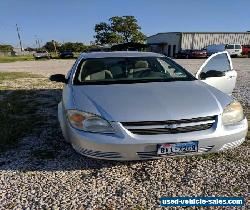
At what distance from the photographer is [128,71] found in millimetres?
4496

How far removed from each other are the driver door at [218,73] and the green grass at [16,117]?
3014mm

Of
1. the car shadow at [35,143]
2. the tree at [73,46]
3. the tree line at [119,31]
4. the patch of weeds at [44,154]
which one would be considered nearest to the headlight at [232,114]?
the car shadow at [35,143]

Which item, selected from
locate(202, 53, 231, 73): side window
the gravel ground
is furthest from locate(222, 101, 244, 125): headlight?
locate(202, 53, 231, 73): side window

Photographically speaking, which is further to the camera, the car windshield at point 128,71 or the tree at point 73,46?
A: the tree at point 73,46

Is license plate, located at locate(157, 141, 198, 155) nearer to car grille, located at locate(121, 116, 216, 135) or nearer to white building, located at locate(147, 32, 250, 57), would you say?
car grille, located at locate(121, 116, 216, 135)

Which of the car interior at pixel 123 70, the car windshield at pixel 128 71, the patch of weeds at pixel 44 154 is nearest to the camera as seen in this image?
the patch of weeds at pixel 44 154

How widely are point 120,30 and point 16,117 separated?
5309cm

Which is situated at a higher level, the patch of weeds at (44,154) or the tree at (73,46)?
the patch of weeds at (44,154)

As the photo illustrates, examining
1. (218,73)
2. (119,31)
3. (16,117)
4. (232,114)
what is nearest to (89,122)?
(232,114)

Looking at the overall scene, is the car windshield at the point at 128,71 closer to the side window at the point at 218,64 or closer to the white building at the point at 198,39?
the side window at the point at 218,64

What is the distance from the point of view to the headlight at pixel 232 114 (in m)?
3.17

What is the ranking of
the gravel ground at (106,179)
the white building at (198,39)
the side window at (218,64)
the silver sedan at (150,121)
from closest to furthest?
the gravel ground at (106,179) → the silver sedan at (150,121) → the side window at (218,64) → the white building at (198,39)

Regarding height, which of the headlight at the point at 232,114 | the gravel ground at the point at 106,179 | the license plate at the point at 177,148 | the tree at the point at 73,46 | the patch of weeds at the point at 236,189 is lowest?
the tree at the point at 73,46

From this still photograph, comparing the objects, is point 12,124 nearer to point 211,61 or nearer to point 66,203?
point 66,203
